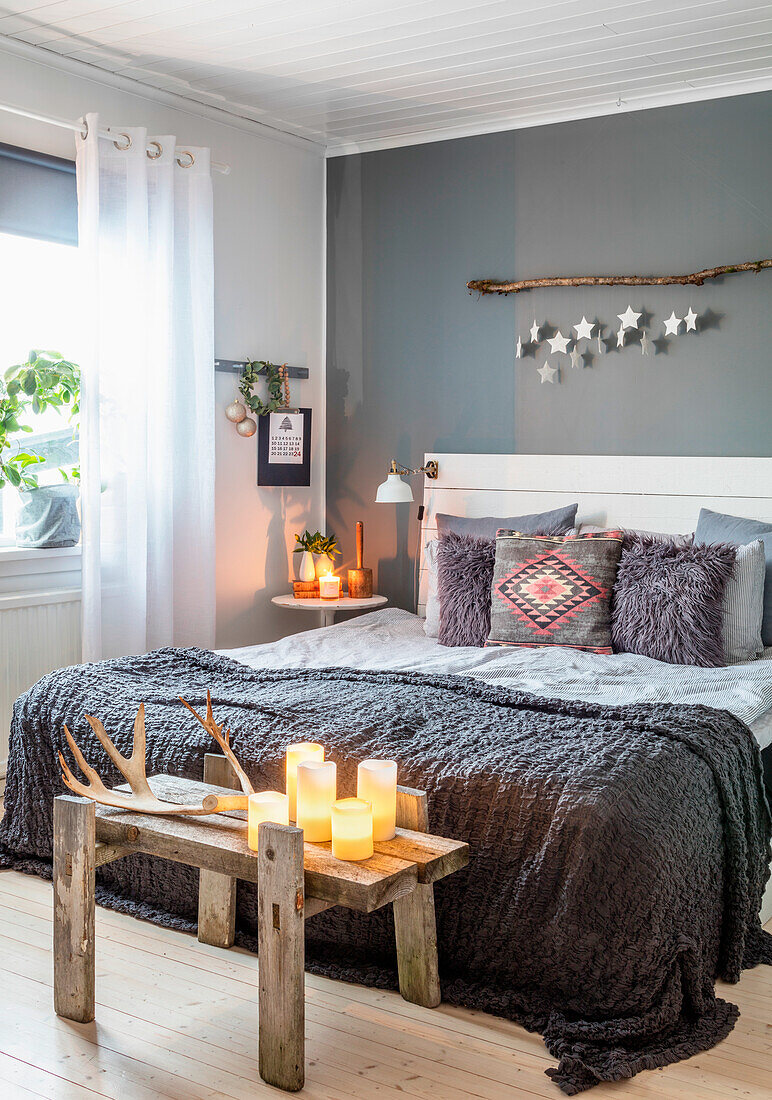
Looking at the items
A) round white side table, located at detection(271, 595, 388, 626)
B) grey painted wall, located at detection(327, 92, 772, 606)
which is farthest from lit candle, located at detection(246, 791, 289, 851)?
grey painted wall, located at detection(327, 92, 772, 606)

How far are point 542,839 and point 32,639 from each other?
7.28 ft

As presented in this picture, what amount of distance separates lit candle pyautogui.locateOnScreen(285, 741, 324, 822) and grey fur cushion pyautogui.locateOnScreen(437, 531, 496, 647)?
1.44 m

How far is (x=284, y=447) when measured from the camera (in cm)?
454

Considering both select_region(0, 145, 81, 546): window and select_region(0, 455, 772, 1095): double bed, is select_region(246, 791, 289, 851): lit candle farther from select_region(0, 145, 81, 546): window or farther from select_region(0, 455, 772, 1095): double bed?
select_region(0, 145, 81, 546): window

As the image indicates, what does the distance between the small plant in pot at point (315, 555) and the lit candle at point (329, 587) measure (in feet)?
0.23

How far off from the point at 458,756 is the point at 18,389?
7.35 feet

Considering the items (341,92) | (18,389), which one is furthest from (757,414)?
(18,389)

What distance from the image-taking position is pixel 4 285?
12.0 feet

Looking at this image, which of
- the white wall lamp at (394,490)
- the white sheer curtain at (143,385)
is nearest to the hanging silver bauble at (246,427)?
the white sheer curtain at (143,385)

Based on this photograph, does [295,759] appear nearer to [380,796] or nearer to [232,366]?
[380,796]

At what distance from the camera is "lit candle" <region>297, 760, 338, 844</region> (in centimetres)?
197

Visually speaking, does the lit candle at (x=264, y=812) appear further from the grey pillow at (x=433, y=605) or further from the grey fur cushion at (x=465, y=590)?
the grey pillow at (x=433, y=605)

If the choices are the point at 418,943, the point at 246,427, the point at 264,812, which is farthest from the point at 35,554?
the point at 418,943

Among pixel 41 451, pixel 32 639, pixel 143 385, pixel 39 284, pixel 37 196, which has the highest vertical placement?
pixel 37 196
